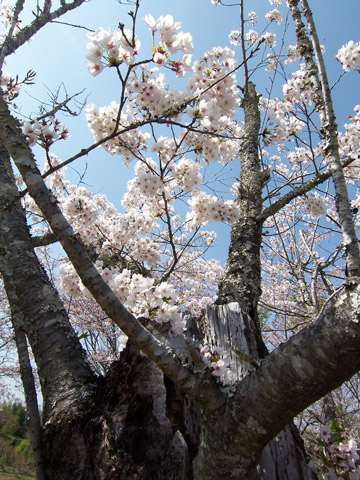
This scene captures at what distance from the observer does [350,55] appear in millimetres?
3479

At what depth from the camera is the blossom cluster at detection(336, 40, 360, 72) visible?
3.46 metres

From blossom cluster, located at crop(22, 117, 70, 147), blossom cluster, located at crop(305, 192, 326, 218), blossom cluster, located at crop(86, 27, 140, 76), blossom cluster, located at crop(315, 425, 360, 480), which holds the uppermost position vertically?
blossom cluster, located at crop(305, 192, 326, 218)

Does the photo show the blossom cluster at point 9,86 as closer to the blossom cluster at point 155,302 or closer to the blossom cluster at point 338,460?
the blossom cluster at point 155,302

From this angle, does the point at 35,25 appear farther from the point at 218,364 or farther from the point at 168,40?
the point at 218,364

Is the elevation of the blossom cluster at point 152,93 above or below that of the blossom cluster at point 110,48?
above

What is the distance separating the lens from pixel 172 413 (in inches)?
58.1

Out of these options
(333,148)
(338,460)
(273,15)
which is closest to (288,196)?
(333,148)

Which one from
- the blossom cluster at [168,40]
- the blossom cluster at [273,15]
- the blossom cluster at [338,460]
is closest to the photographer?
the blossom cluster at [338,460]

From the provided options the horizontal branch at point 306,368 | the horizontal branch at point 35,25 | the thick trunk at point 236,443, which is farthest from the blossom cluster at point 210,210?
the horizontal branch at point 35,25

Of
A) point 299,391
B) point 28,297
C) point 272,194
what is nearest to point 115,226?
point 272,194

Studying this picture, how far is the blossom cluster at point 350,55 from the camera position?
3463 mm

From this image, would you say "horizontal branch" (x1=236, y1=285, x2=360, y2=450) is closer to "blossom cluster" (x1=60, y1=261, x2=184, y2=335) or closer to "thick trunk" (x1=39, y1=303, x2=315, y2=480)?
"thick trunk" (x1=39, y1=303, x2=315, y2=480)

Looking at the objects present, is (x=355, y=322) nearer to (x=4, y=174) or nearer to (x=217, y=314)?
(x=217, y=314)

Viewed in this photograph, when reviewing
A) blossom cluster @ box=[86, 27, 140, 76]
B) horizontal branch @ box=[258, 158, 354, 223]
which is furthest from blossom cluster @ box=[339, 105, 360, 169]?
blossom cluster @ box=[86, 27, 140, 76]
